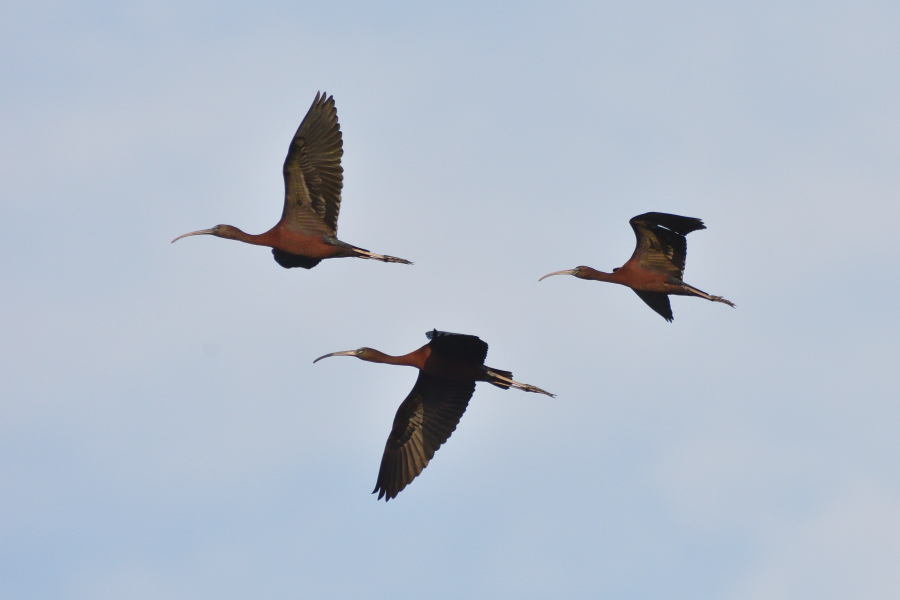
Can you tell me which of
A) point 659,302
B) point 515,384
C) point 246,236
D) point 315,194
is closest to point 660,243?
point 659,302

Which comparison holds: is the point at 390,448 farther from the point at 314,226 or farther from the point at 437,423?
the point at 314,226

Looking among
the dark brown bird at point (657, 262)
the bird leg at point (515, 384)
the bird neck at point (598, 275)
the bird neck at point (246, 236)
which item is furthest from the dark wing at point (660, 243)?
the bird neck at point (246, 236)

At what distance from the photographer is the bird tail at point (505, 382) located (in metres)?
25.0

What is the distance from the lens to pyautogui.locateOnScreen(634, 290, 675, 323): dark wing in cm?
2836

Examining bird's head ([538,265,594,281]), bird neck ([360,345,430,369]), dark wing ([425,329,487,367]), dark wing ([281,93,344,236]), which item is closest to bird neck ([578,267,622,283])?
bird's head ([538,265,594,281])

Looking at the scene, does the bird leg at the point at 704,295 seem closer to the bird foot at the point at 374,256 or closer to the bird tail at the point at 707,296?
the bird tail at the point at 707,296

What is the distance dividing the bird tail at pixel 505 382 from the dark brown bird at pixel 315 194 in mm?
2590

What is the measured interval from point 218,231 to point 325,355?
10.5ft

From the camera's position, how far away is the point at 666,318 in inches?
1121

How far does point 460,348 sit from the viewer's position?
24.2 m

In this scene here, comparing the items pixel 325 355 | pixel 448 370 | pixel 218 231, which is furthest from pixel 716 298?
pixel 218 231

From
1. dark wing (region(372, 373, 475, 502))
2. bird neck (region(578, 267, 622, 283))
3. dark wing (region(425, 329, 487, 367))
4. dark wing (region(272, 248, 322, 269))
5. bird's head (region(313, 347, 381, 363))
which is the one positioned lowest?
dark wing (region(372, 373, 475, 502))

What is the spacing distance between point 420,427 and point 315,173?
16.9 feet

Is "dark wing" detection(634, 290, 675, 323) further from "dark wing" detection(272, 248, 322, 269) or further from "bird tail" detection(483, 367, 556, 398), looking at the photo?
"dark wing" detection(272, 248, 322, 269)
